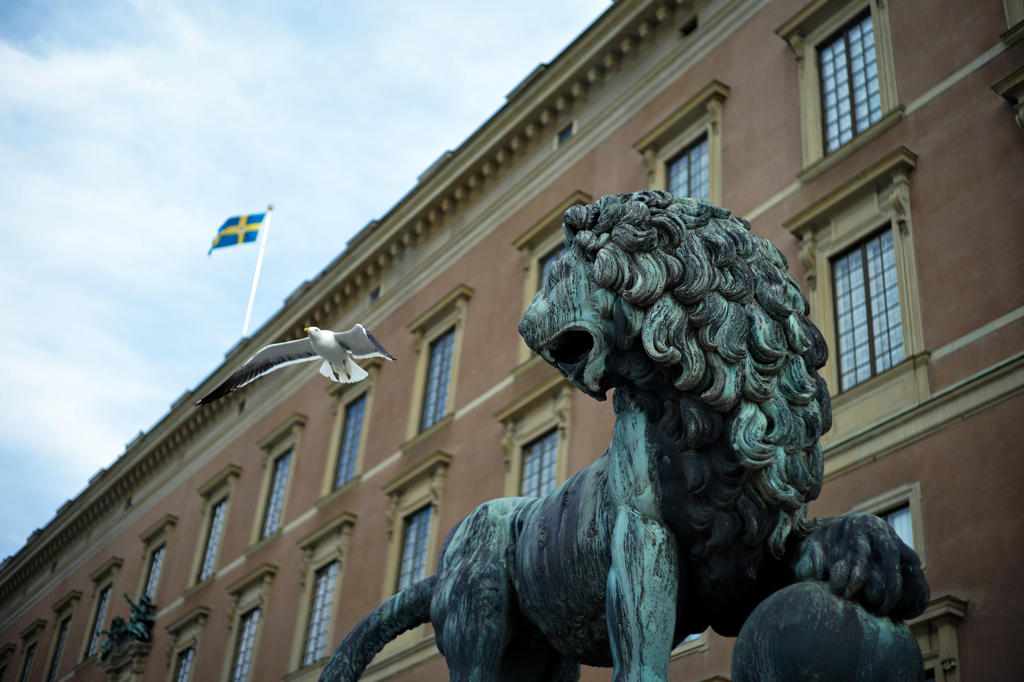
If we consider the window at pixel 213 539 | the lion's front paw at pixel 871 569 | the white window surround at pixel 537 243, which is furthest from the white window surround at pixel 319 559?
the lion's front paw at pixel 871 569

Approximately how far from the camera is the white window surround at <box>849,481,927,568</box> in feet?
43.7

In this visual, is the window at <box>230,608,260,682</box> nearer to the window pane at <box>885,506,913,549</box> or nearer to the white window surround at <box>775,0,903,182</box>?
the white window surround at <box>775,0,903,182</box>

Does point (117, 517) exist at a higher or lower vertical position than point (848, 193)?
higher

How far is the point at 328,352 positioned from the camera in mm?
11562

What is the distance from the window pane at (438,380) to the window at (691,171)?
6.55 metres

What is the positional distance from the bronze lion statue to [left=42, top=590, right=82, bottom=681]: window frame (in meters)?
39.2

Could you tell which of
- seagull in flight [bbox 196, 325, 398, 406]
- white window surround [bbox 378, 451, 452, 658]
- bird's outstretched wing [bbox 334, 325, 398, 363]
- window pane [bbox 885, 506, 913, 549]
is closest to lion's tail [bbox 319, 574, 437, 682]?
seagull in flight [bbox 196, 325, 398, 406]

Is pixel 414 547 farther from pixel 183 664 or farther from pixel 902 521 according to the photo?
pixel 902 521

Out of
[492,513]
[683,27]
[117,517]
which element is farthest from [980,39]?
[117,517]

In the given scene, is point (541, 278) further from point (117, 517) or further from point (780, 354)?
point (117, 517)

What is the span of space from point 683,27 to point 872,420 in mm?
9766

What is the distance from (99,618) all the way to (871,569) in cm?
3857

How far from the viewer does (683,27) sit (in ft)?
71.5

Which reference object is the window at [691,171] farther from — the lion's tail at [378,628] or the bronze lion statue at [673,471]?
the bronze lion statue at [673,471]
